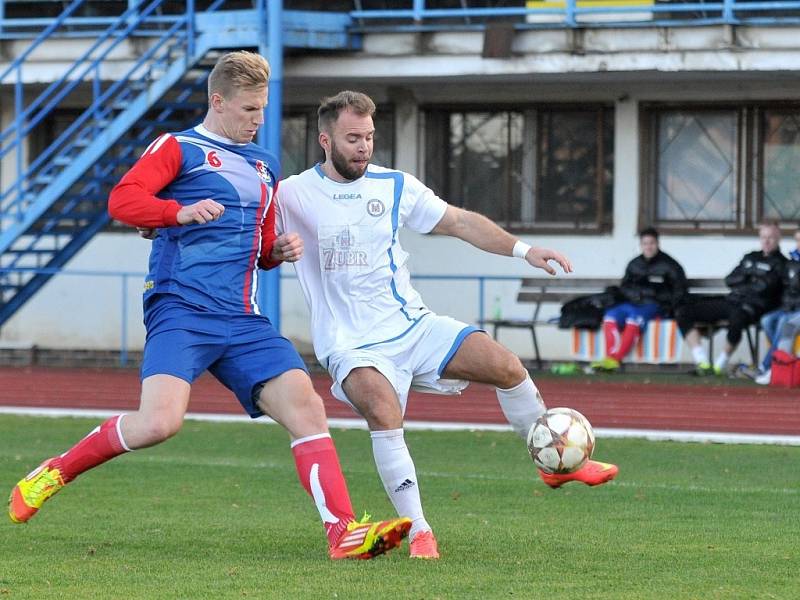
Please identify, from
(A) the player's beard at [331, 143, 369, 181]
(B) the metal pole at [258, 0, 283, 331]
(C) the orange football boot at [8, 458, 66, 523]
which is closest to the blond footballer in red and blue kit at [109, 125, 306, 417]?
(A) the player's beard at [331, 143, 369, 181]

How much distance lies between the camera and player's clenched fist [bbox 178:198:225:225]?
6.59 metres

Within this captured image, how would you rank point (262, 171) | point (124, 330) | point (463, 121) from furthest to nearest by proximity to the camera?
1. point (463, 121)
2. point (124, 330)
3. point (262, 171)

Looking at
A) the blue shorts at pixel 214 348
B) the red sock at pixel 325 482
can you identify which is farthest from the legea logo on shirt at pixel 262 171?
the red sock at pixel 325 482

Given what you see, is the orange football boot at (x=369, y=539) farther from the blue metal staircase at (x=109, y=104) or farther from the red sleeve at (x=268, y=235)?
the blue metal staircase at (x=109, y=104)

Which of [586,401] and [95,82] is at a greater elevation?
[95,82]

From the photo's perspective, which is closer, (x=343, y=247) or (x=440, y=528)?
(x=343, y=247)

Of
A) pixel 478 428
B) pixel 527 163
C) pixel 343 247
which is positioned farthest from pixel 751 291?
pixel 343 247

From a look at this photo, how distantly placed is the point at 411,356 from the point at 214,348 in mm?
899

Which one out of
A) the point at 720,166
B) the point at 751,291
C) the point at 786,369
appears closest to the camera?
the point at 786,369

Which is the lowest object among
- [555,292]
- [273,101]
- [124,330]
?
[124,330]

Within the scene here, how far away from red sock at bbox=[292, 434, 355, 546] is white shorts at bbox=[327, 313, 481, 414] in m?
0.33

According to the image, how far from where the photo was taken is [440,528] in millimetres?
7883

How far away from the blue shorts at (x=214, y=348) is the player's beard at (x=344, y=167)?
762 mm

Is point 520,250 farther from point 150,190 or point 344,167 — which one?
point 150,190
